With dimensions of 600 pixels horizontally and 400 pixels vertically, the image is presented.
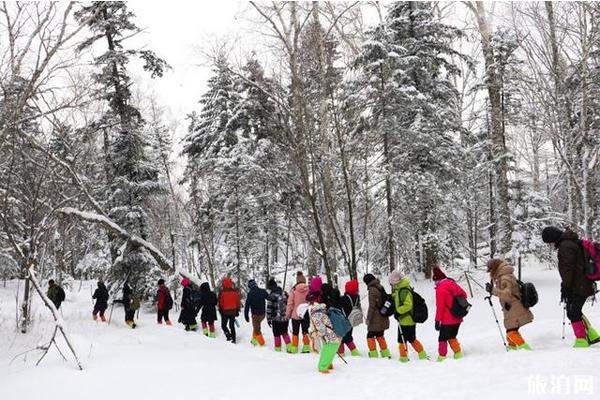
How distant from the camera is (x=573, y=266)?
7.21 meters

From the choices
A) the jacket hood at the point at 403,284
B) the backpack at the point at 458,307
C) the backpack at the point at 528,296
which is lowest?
the backpack at the point at 458,307

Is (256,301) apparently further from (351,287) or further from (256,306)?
(351,287)

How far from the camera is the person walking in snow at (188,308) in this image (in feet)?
49.0

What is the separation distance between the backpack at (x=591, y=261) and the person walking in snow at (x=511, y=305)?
1068 mm

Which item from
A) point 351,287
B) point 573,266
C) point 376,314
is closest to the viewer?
point 573,266

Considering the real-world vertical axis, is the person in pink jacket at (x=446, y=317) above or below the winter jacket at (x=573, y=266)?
below

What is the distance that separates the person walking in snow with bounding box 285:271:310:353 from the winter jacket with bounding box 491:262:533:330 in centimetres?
448

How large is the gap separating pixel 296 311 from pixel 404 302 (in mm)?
3107

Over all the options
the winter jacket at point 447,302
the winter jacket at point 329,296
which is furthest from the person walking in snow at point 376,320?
the winter jacket at point 447,302

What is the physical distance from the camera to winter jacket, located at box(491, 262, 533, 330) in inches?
312

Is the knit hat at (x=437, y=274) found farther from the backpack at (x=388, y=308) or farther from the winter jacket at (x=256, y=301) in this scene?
the winter jacket at (x=256, y=301)

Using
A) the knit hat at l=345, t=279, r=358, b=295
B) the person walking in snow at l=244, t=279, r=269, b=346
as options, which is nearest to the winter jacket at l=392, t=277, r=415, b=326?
the knit hat at l=345, t=279, r=358, b=295

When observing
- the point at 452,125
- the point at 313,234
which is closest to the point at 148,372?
the point at 452,125

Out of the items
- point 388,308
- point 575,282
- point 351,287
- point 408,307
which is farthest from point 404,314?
point 575,282
